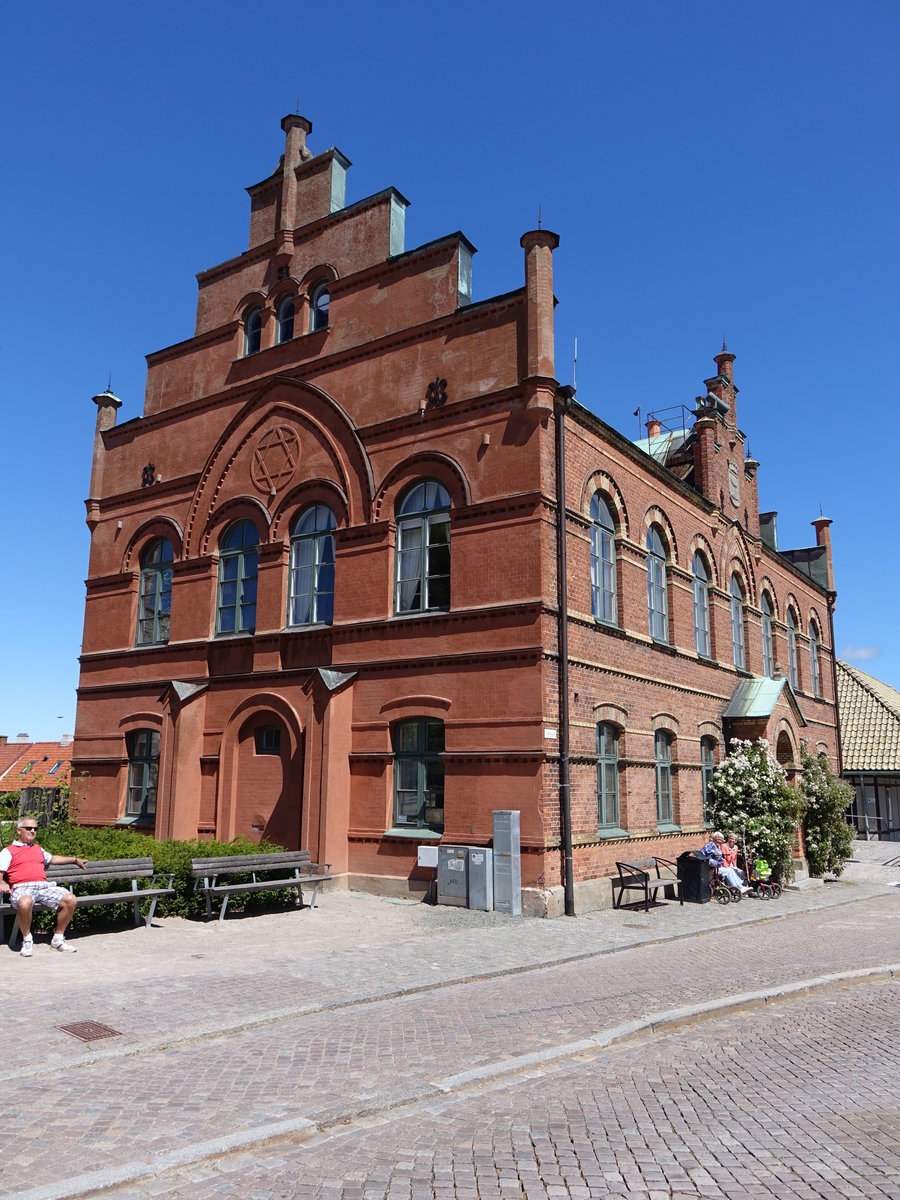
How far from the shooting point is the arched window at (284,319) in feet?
68.5

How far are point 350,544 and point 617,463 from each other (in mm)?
5578

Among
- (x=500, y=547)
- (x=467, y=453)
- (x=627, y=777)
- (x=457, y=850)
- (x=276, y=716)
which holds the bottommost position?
(x=457, y=850)

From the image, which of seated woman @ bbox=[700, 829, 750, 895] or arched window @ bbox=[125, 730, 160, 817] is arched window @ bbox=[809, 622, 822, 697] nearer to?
seated woman @ bbox=[700, 829, 750, 895]

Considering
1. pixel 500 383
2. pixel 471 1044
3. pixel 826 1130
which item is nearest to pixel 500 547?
pixel 500 383

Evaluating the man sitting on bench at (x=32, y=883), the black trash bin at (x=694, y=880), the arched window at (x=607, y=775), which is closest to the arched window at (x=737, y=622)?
the arched window at (x=607, y=775)

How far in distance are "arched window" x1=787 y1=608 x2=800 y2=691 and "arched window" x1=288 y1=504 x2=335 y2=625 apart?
1663 centimetres

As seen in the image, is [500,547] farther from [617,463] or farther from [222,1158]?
[222,1158]

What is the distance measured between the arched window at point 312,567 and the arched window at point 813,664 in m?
19.2

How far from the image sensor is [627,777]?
17.9 metres

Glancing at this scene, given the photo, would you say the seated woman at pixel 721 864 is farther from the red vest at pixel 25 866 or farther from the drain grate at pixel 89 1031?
the drain grate at pixel 89 1031

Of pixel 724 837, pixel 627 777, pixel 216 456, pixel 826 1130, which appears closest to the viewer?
pixel 826 1130

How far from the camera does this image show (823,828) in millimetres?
23500

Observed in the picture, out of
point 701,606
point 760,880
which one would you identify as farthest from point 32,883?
point 701,606

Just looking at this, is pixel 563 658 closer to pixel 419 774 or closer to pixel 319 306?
pixel 419 774
